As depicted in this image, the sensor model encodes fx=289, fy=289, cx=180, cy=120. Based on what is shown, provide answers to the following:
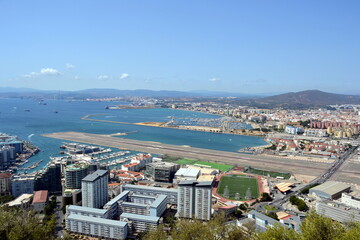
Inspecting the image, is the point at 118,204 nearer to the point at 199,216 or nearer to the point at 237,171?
the point at 199,216

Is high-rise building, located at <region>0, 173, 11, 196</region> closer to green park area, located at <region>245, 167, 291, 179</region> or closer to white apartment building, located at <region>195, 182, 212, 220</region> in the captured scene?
white apartment building, located at <region>195, 182, 212, 220</region>

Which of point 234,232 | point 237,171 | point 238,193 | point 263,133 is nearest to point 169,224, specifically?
point 234,232

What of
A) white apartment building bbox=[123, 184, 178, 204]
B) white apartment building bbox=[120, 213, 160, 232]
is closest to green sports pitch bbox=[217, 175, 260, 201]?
white apartment building bbox=[123, 184, 178, 204]

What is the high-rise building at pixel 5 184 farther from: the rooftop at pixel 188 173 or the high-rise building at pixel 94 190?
the rooftop at pixel 188 173

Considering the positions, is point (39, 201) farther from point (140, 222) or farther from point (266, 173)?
point (266, 173)

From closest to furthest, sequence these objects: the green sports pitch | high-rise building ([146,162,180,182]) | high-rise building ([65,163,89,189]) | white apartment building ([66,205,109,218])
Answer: white apartment building ([66,205,109,218]) → high-rise building ([65,163,89,189]) → the green sports pitch → high-rise building ([146,162,180,182])

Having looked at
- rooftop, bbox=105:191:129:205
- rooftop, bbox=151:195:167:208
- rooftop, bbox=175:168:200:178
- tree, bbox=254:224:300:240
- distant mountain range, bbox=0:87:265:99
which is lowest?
rooftop, bbox=175:168:200:178

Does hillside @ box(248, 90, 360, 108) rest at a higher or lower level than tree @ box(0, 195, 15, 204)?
higher
